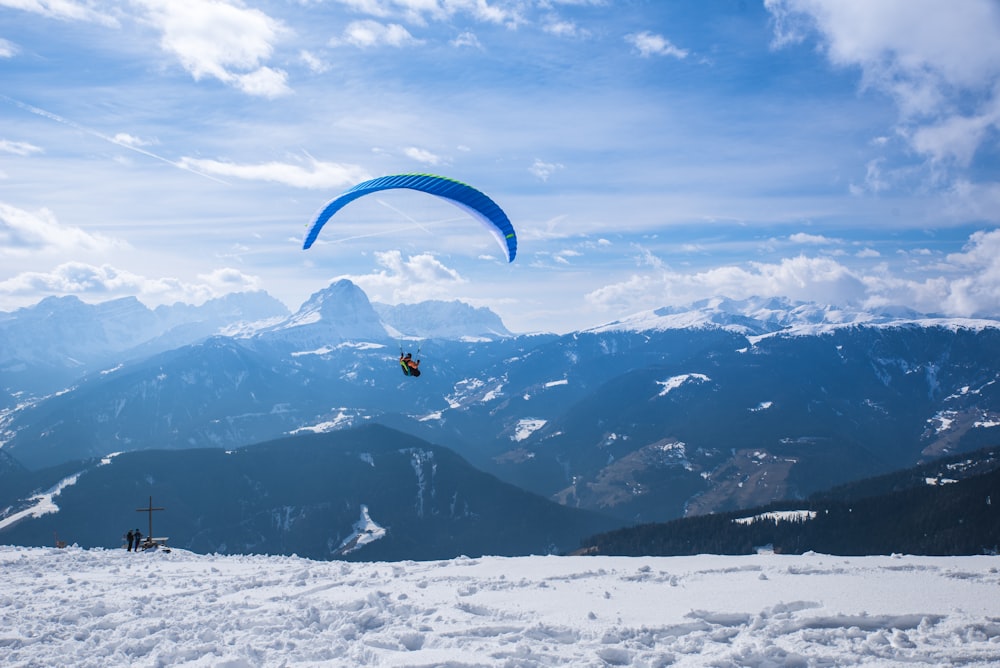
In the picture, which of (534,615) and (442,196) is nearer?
(534,615)

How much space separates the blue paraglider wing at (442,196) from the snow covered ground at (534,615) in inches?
885

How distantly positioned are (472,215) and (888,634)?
3120cm

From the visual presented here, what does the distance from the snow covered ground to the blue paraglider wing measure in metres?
22.5

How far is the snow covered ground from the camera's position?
15484mm

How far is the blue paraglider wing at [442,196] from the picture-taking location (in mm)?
38500

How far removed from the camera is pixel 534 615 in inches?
720

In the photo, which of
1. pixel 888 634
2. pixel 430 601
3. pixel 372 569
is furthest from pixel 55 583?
pixel 888 634

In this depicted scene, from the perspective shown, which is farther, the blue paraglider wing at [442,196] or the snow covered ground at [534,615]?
the blue paraglider wing at [442,196]

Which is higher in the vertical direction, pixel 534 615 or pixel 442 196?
pixel 442 196

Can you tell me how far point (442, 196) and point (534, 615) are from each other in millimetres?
26985

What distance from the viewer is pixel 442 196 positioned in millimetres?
38875

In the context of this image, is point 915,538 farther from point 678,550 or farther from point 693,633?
point 693,633

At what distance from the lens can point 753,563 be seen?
23.5m

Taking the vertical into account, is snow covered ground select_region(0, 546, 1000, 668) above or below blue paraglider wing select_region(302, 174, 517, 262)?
below
